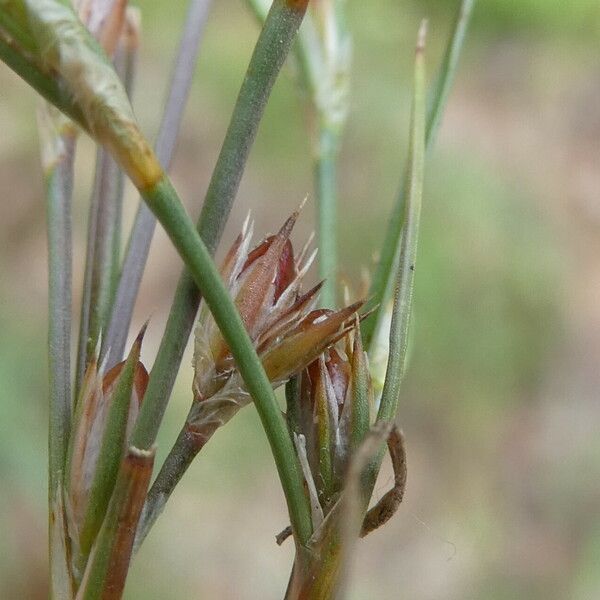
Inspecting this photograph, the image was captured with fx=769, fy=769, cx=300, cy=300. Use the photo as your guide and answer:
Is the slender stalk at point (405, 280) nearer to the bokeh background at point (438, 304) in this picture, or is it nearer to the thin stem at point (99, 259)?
the thin stem at point (99, 259)

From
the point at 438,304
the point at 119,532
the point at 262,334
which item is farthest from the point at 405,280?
the point at 438,304

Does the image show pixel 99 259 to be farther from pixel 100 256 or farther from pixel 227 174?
pixel 227 174

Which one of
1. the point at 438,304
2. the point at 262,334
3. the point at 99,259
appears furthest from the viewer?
the point at 438,304

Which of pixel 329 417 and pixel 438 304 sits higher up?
pixel 438 304

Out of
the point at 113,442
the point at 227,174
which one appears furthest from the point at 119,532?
the point at 227,174

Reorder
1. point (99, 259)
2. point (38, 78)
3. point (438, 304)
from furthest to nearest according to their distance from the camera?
point (438, 304) → point (99, 259) → point (38, 78)

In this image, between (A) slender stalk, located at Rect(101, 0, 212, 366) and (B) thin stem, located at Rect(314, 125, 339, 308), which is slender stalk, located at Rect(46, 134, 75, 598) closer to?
(A) slender stalk, located at Rect(101, 0, 212, 366)

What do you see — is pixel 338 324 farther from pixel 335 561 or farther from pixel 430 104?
pixel 430 104

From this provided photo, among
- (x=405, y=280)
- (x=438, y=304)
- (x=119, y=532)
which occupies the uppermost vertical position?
(x=438, y=304)

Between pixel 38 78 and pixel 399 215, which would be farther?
pixel 399 215
